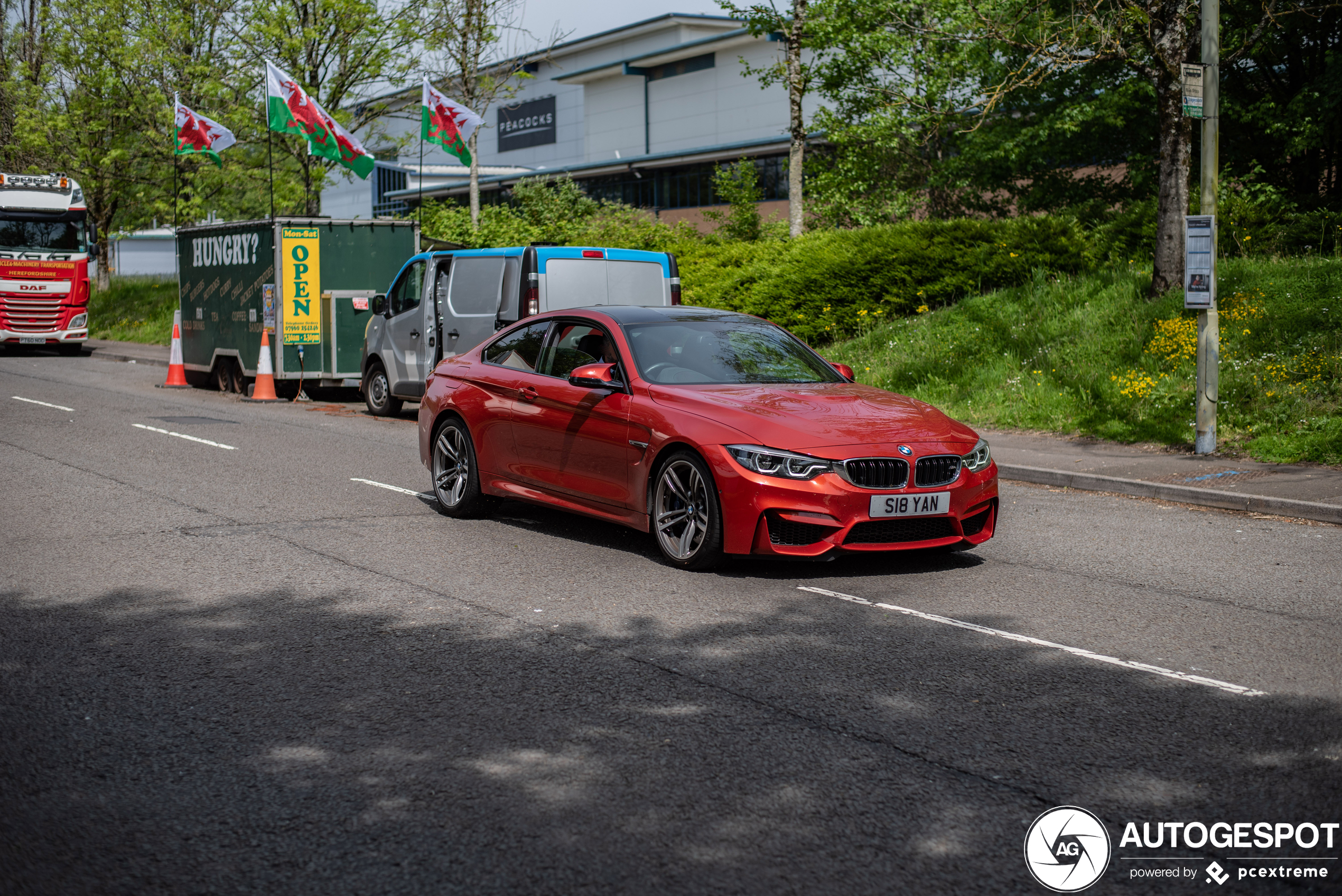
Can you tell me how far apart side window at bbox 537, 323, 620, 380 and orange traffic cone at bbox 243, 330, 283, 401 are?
12869mm

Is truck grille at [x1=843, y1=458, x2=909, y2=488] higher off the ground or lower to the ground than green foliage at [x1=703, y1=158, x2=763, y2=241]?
lower

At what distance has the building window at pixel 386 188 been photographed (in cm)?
8088

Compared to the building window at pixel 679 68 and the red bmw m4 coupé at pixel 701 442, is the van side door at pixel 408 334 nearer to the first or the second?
the red bmw m4 coupé at pixel 701 442

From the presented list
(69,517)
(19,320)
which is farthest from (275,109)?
(69,517)

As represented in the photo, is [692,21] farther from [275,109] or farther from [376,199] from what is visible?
[275,109]

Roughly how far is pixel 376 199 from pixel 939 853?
8554 cm

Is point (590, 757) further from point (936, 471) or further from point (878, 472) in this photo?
point (936, 471)

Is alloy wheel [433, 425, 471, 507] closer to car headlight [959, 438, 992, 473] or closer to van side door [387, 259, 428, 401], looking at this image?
car headlight [959, 438, 992, 473]

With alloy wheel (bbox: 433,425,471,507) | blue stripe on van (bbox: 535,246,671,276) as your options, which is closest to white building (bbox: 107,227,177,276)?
blue stripe on van (bbox: 535,246,671,276)

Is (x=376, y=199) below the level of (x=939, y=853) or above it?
above

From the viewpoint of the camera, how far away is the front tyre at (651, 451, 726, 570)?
742cm

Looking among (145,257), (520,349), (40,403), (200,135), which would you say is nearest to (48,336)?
(200,135)

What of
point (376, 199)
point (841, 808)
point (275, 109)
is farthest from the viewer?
point (376, 199)

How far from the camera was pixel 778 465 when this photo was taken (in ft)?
23.6
